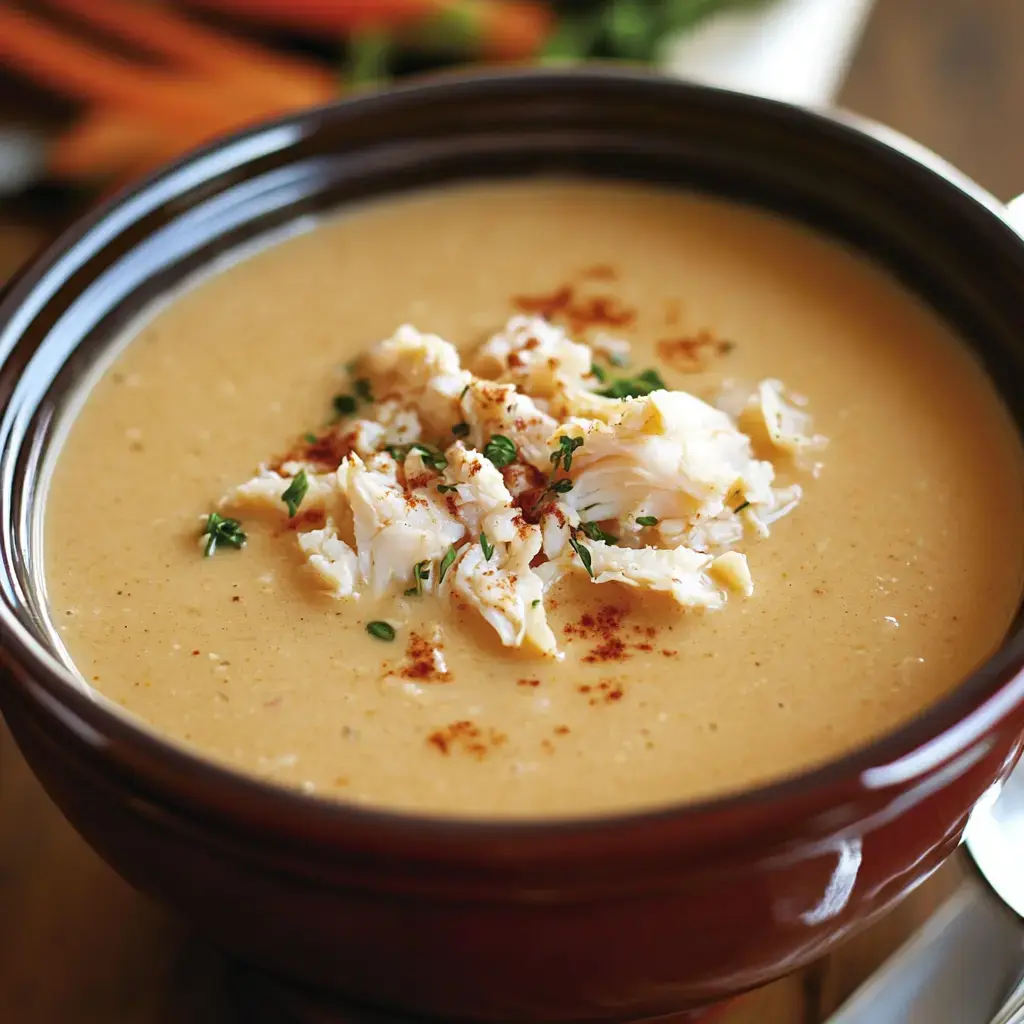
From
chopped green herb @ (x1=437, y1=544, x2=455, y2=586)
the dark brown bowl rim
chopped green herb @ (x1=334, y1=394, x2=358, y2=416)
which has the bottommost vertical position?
the dark brown bowl rim

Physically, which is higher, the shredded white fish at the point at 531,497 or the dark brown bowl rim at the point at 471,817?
the shredded white fish at the point at 531,497

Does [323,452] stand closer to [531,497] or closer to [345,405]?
[345,405]

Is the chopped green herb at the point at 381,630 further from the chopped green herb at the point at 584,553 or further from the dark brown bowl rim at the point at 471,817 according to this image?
the dark brown bowl rim at the point at 471,817

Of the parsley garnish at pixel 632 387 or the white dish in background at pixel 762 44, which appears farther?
the white dish in background at pixel 762 44

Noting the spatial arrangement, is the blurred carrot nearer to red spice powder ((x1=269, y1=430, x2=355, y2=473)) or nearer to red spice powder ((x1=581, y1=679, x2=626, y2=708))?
red spice powder ((x1=269, y1=430, x2=355, y2=473))

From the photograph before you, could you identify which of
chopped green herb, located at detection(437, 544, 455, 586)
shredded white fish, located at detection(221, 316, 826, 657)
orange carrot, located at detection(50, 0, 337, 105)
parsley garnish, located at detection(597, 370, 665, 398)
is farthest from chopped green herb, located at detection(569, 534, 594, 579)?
orange carrot, located at detection(50, 0, 337, 105)

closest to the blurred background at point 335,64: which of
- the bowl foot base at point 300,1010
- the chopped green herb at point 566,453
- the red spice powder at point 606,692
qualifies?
the chopped green herb at point 566,453

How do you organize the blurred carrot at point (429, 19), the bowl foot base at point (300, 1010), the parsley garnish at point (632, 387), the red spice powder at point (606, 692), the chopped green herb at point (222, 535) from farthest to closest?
the blurred carrot at point (429, 19)
the parsley garnish at point (632, 387)
the chopped green herb at point (222, 535)
the red spice powder at point (606, 692)
the bowl foot base at point (300, 1010)
